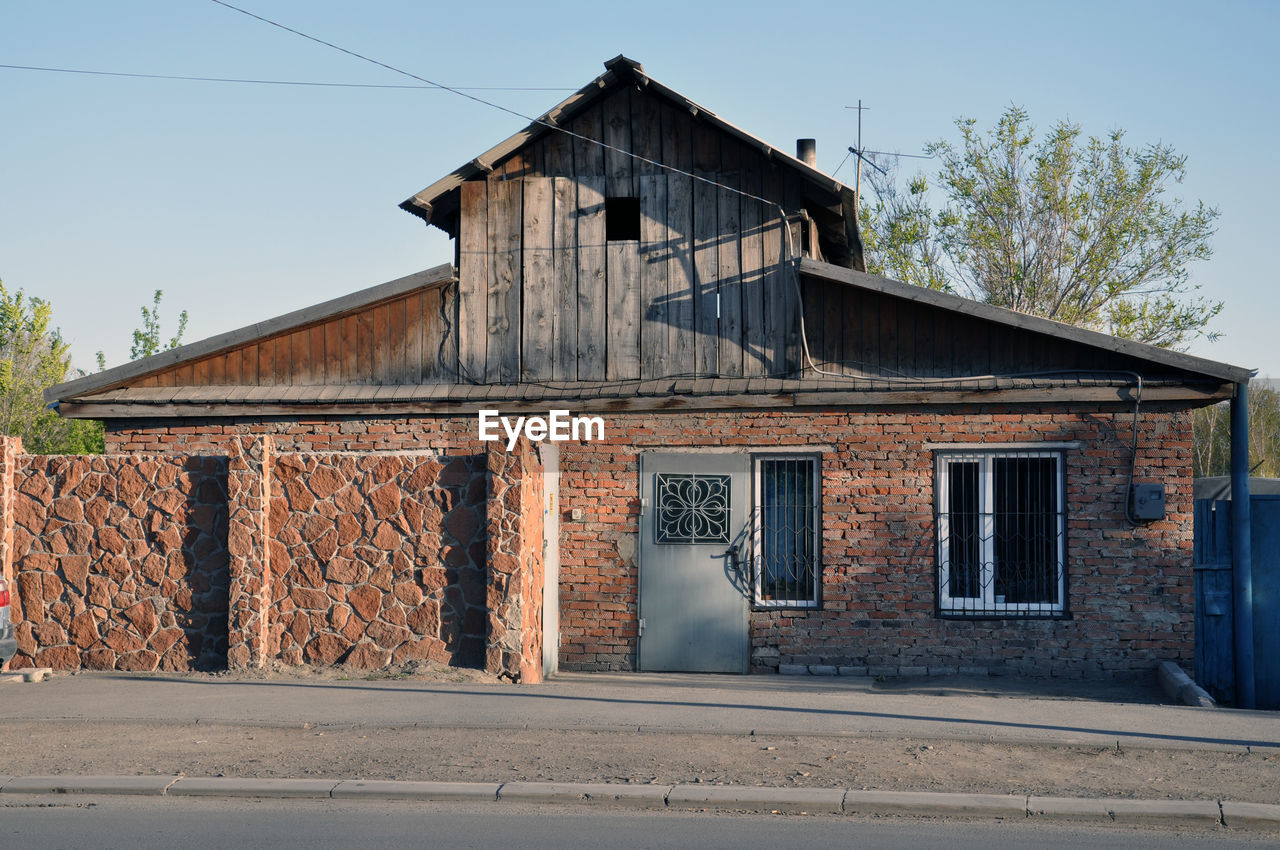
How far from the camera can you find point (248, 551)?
37.5 feet

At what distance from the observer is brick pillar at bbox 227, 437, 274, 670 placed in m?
11.3

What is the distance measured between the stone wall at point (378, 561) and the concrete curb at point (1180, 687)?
6648 mm

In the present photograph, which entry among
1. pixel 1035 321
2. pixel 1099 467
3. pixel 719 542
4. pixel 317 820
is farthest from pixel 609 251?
pixel 317 820

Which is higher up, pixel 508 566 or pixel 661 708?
pixel 508 566

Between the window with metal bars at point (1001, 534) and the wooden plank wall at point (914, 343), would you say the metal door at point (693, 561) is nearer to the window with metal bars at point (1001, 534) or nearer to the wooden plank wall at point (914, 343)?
the wooden plank wall at point (914, 343)

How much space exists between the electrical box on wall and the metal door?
4109 millimetres

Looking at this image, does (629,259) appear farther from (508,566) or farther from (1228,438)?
(1228,438)

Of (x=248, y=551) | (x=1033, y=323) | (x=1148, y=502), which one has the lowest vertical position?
(x=248, y=551)

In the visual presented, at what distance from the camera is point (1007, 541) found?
498 inches

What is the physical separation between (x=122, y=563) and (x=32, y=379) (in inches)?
927

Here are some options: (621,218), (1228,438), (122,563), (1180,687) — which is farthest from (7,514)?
(1228,438)

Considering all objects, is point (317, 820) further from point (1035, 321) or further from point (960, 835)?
point (1035, 321)

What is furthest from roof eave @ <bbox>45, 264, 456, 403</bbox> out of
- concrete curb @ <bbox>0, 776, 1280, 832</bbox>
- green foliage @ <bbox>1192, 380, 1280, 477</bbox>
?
green foliage @ <bbox>1192, 380, 1280, 477</bbox>

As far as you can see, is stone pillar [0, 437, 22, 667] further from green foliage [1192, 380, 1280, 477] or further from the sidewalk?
green foliage [1192, 380, 1280, 477]
